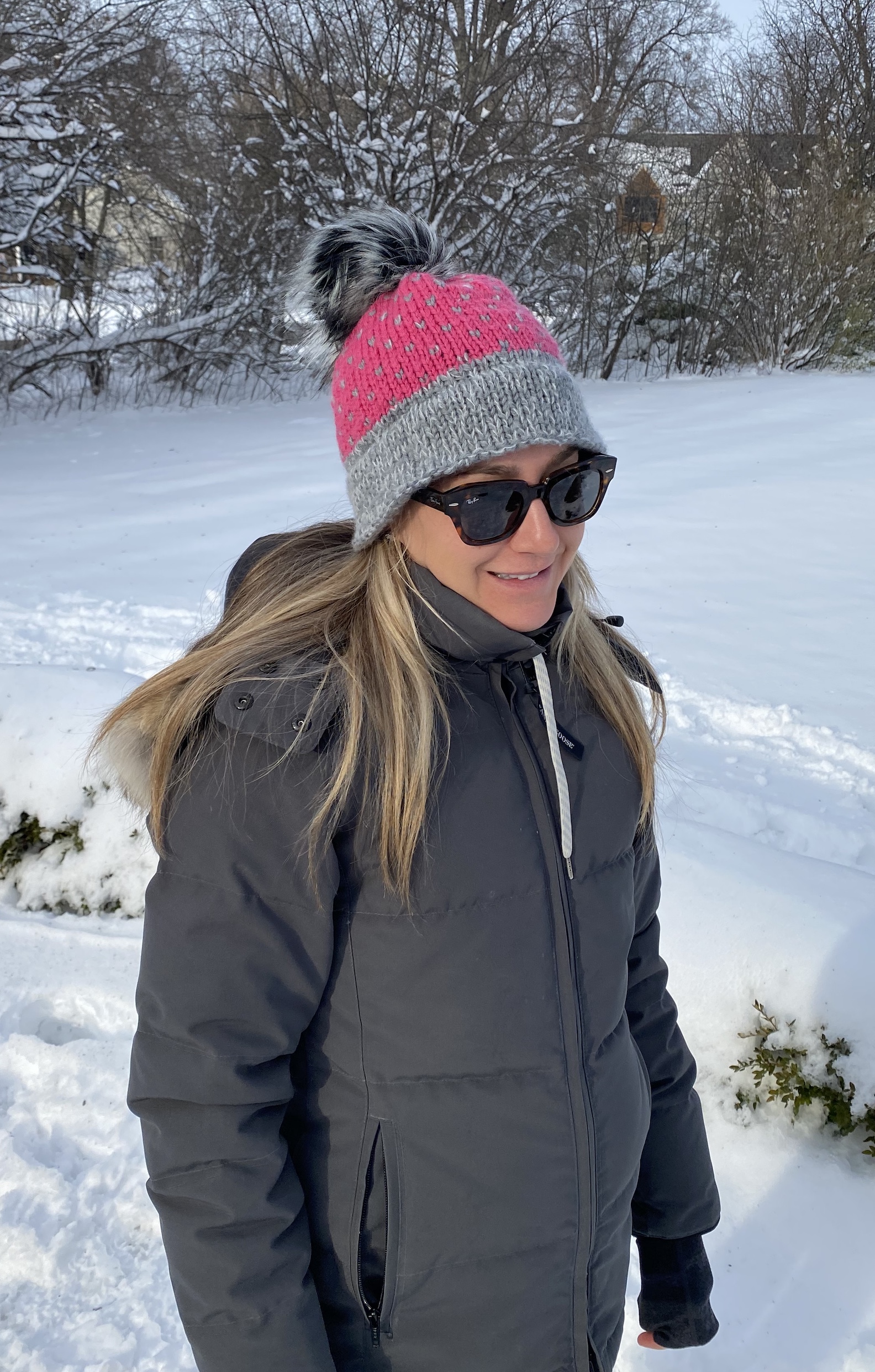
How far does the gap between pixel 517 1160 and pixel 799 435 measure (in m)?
8.42

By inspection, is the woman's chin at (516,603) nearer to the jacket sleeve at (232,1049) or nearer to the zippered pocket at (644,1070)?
the jacket sleeve at (232,1049)

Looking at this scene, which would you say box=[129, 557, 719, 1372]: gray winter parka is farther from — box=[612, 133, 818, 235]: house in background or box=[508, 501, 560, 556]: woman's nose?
box=[612, 133, 818, 235]: house in background

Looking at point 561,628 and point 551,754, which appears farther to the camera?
point 561,628

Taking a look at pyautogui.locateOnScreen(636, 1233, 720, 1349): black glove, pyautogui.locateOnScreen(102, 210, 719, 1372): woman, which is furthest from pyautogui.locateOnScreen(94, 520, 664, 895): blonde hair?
pyautogui.locateOnScreen(636, 1233, 720, 1349): black glove

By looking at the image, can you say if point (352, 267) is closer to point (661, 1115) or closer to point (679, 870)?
point (661, 1115)

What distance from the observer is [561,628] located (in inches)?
53.0

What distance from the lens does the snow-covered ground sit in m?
2.01

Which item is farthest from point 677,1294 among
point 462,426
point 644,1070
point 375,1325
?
point 462,426

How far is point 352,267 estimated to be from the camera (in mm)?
1331

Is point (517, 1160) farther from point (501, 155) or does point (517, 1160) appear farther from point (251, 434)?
point (501, 155)

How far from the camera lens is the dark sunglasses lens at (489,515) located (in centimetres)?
116

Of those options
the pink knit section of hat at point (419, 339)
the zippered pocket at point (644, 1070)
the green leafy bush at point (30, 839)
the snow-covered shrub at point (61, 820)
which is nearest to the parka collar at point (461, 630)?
the pink knit section of hat at point (419, 339)

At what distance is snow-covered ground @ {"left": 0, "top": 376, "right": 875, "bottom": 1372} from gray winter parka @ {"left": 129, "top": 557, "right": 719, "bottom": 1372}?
0.80m

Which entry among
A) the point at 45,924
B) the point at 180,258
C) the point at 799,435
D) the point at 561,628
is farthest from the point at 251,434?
the point at 561,628
